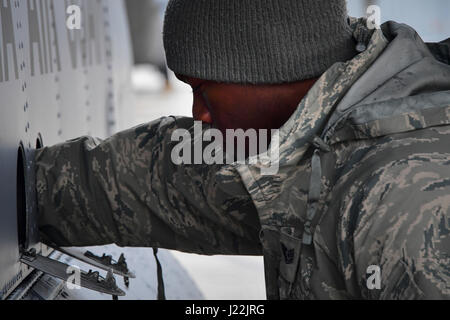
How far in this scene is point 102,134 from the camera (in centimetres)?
318

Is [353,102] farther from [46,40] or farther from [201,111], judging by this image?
[46,40]

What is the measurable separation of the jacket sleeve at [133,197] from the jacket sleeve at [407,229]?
1.87 ft

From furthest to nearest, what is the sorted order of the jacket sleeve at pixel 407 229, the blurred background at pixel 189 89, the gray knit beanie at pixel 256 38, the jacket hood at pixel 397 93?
the blurred background at pixel 189 89 → the gray knit beanie at pixel 256 38 → the jacket hood at pixel 397 93 → the jacket sleeve at pixel 407 229

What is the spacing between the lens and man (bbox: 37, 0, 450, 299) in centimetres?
119

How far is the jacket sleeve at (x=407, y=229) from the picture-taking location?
3.77ft

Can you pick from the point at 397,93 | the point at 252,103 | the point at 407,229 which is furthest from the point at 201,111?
the point at 407,229

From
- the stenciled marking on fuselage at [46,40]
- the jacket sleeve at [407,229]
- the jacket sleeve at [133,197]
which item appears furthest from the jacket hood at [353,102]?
the stenciled marking on fuselage at [46,40]

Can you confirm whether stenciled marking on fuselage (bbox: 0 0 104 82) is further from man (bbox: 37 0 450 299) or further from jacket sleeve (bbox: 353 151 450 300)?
jacket sleeve (bbox: 353 151 450 300)

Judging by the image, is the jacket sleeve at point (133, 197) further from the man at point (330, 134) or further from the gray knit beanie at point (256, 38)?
the gray knit beanie at point (256, 38)

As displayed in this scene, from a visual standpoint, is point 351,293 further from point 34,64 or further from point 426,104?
point 34,64

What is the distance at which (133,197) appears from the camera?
1.84m

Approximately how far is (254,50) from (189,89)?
299 millimetres

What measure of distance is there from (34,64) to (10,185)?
0.38 meters
